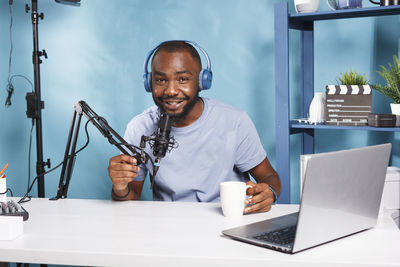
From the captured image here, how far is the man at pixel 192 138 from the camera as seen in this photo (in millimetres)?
1997

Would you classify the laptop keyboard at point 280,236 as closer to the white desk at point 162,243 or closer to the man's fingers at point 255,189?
the white desk at point 162,243

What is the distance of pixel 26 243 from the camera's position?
1240 mm

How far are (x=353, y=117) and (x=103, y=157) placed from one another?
65.1 inches

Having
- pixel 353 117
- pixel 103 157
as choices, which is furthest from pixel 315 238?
pixel 103 157

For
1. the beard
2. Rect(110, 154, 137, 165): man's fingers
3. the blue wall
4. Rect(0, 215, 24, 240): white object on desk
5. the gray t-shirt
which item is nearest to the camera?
Rect(0, 215, 24, 240): white object on desk

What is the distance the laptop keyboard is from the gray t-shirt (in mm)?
738

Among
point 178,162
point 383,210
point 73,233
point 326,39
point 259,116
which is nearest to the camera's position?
point 73,233

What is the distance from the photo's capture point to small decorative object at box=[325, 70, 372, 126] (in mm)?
2508

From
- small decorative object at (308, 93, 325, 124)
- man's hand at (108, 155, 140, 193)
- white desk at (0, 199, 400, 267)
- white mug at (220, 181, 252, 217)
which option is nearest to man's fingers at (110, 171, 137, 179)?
man's hand at (108, 155, 140, 193)

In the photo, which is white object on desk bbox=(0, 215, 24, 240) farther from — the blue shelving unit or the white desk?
the blue shelving unit

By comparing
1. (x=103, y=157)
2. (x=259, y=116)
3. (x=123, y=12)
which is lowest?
(x=103, y=157)

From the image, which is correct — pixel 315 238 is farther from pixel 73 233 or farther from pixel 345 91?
pixel 345 91

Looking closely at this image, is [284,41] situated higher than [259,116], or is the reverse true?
[284,41]

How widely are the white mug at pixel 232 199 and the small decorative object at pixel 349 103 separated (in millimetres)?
1242
